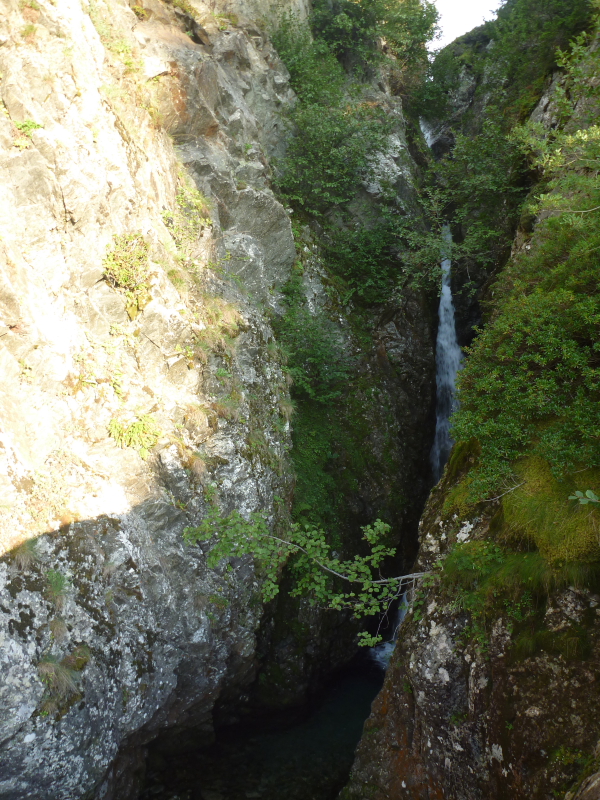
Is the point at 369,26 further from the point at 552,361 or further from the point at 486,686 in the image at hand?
the point at 486,686

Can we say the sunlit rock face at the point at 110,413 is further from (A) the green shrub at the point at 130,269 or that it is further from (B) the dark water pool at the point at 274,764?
(B) the dark water pool at the point at 274,764

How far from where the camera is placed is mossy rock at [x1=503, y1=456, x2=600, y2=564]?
530 centimetres

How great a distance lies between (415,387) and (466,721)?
30.2 feet

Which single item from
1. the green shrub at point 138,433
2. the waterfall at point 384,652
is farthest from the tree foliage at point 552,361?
the waterfall at point 384,652

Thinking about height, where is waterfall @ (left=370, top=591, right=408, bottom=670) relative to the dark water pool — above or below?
below

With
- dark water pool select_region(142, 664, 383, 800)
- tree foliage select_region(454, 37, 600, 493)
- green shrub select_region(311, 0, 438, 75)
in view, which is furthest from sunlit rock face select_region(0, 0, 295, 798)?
green shrub select_region(311, 0, 438, 75)

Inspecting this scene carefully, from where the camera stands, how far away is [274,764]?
8719 millimetres

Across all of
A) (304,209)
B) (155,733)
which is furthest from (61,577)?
(304,209)

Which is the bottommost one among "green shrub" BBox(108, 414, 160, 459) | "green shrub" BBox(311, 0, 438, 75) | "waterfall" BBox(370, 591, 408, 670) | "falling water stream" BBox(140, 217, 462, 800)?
"waterfall" BBox(370, 591, 408, 670)

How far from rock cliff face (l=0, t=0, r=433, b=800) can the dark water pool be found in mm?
650

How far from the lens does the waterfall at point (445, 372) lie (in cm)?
1411

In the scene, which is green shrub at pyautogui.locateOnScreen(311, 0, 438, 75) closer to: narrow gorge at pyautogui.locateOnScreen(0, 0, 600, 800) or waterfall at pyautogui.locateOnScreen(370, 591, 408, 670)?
narrow gorge at pyautogui.locateOnScreen(0, 0, 600, 800)

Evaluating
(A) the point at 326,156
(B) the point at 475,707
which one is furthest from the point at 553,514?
(A) the point at 326,156

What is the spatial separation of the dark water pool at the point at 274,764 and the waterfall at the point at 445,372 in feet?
21.2
